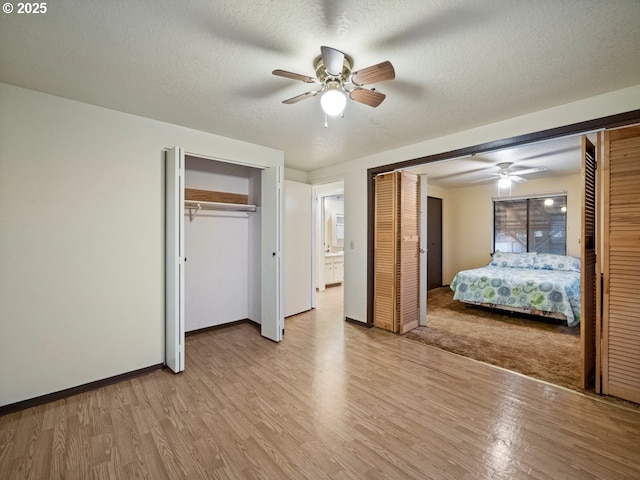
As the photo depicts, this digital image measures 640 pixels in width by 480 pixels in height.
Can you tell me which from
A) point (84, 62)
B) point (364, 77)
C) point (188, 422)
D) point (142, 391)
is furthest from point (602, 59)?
point (142, 391)

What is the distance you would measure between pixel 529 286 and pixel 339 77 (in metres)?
4.19

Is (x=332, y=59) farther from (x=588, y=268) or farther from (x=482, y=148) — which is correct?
(x=588, y=268)

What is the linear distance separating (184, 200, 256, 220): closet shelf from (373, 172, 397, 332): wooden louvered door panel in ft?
5.85

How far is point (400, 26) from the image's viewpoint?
1503 mm

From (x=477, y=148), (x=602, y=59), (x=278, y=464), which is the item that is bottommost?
(x=278, y=464)

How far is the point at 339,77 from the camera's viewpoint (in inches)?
71.4

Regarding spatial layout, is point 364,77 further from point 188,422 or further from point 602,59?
point 188,422

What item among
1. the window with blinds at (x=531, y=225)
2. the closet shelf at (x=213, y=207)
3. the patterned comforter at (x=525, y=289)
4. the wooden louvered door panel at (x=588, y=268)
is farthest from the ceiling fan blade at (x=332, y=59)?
the window with blinds at (x=531, y=225)

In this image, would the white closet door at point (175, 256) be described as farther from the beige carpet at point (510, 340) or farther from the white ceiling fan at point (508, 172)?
the white ceiling fan at point (508, 172)

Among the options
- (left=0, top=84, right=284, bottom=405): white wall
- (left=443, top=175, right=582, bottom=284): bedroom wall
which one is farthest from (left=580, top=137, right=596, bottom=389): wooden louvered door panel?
(left=0, top=84, right=284, bottom=405): white wall

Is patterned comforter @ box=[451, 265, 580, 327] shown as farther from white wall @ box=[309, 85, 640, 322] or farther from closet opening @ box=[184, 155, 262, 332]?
closet opening @ box=[184, 155, 262, 332]

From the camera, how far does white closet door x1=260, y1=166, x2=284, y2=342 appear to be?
331 centimetres

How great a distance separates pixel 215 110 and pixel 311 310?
135 inches

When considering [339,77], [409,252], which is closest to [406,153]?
[409,252]
